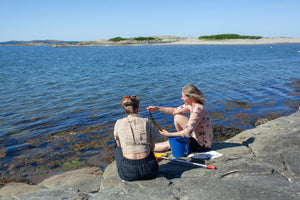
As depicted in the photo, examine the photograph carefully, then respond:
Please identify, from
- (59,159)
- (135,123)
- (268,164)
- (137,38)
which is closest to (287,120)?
(268,164)

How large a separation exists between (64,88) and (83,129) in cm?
908

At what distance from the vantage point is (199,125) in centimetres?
525

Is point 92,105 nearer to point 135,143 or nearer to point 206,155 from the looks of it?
point 206,155

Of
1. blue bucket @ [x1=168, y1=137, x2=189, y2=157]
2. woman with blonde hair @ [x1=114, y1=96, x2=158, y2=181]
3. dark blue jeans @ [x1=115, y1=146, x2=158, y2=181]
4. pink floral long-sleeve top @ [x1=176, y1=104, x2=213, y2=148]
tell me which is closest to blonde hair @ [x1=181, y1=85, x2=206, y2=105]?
pink floral long-sleeve top @ [x1=176, y1=104, x2=213, y2=148]

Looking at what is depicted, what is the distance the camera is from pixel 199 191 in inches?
153

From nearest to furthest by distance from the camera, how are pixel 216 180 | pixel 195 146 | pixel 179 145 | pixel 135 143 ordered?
1. pixel 135 143
2. pixel 216 180
3. pixel 179 145
4. pixel 195 146

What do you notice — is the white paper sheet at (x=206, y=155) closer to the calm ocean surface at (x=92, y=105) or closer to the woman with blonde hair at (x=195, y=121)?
the woman with blonde hair at (x=195, y=121)

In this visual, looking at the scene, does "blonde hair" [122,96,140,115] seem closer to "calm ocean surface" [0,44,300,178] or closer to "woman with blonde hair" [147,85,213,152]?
"woman with blonde hair" [147,85,213,152]

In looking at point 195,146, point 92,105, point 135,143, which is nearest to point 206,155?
point 195,146

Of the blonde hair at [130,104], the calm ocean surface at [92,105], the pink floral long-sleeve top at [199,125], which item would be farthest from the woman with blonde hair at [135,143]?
the calm ocean surface at [92,105]

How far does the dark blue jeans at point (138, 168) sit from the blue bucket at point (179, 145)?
3.53 ft

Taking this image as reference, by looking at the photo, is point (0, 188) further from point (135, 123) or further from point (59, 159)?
point (135, 123)

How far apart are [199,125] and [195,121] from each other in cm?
36

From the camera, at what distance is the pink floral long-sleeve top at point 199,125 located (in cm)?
491
